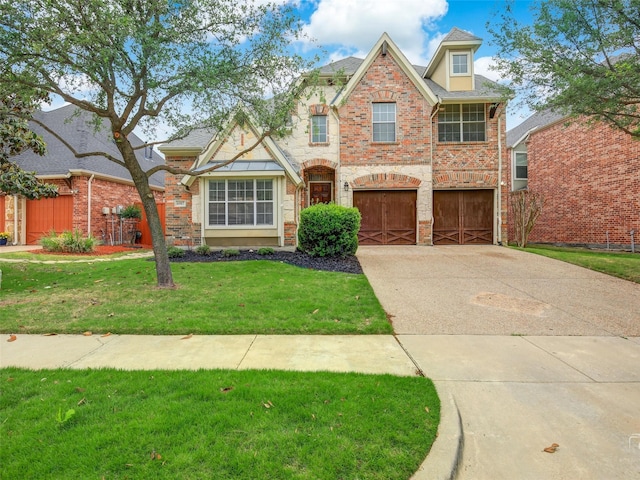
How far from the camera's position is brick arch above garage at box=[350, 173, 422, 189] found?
1429cm

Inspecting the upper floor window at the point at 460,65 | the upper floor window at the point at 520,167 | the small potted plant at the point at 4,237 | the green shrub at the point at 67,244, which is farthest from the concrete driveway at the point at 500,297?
the small potted plant at the point at 4,237

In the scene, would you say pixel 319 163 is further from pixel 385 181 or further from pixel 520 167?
pixel 520 167

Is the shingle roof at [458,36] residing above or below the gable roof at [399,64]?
above

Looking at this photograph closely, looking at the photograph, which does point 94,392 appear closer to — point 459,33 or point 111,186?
point 111,186

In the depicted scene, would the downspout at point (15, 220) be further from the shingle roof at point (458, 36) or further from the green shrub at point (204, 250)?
the shingle roof at point (458, 36)

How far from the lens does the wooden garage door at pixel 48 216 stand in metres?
16.1

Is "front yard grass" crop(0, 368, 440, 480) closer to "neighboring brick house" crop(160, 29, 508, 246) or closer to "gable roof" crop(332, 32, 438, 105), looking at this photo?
"neighboring brick house" crop(160, 29, 508, 246)

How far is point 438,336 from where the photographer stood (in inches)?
188

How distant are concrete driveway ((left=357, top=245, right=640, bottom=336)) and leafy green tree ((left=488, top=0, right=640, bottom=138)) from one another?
12.9 ft

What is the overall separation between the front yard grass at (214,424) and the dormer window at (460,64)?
1594 cm

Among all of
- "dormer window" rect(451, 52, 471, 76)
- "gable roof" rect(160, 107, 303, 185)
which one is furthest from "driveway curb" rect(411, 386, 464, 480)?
"dormer window" rect(451, 52, 471, 76)

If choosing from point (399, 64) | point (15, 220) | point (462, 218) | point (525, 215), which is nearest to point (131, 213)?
point (15, 220)

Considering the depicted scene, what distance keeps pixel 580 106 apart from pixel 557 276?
4.01m

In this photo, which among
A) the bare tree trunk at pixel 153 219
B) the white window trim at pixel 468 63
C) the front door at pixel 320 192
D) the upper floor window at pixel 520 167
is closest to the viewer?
the bare tree trunk at pixel 153 219
